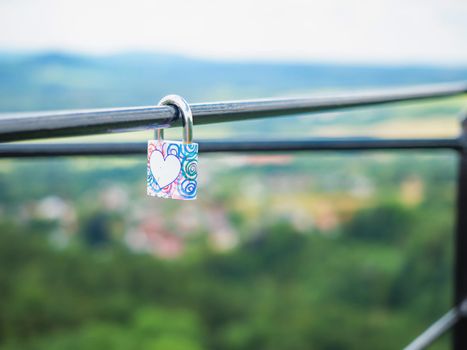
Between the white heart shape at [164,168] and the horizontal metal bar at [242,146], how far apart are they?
0.26 metres

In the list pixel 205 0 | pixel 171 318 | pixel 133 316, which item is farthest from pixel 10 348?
pixel 205 0

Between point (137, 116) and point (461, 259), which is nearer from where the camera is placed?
point (137, 116)

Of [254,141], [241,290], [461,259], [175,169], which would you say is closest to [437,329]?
[461,259]

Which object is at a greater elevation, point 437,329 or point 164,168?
point 164,168

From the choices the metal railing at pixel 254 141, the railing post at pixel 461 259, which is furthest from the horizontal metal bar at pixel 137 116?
the railing post at pixel 461 259

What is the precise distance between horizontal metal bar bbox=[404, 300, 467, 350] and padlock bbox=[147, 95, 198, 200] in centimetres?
67

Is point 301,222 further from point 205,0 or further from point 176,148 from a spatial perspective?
point 176,148

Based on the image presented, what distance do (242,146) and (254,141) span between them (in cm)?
2

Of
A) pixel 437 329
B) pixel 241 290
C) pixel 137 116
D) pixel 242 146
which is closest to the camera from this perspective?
pixel 137 116

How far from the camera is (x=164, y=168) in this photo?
0.60m

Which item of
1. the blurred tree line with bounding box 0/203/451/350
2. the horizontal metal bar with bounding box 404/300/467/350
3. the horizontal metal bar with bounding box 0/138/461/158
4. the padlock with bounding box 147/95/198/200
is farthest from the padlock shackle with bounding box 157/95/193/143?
the blurred tree line with bounding box 0/203/451/350

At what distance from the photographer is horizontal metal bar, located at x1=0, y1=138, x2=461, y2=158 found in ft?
2.95

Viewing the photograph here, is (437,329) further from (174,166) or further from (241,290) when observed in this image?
(241,290)

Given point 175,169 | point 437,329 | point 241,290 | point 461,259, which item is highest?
point 175,169
